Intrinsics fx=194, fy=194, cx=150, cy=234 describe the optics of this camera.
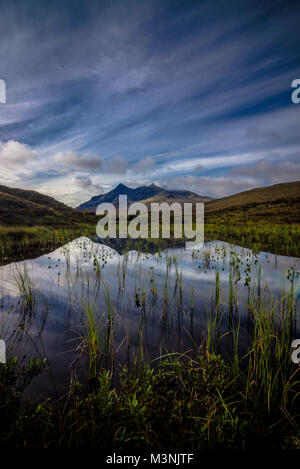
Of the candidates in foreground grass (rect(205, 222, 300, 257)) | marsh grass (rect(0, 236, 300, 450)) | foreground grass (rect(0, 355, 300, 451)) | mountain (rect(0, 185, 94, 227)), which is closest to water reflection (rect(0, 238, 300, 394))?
marsh grass (rect(0, 236, 300, 450))

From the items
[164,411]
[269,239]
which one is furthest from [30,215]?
[164,411]

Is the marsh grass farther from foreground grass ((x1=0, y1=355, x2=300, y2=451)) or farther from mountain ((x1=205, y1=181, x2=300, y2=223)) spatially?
mountain ((x1=205, y1=181, x2=300, y2=223))

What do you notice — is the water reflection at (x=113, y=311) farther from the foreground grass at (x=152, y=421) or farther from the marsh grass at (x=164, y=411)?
the foreground grass at (x=152, y=421)

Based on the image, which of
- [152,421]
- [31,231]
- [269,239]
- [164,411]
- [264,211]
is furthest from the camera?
[264,211]

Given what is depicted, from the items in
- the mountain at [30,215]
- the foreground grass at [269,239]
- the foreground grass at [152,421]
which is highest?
the mountain at [30,215]

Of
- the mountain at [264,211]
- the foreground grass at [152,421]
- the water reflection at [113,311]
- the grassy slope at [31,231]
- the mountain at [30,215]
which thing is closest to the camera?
the foreground grass at [152,421]

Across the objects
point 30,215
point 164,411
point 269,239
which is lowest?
point 164,411

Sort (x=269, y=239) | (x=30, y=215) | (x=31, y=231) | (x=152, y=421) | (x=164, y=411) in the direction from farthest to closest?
(x=30, y=215) < (x=31, y=231) < (x=269, y=239) < (x=164, y=411) < (x=152, y=421)

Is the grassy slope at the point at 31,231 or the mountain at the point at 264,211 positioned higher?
the mountain at the point at 264,211

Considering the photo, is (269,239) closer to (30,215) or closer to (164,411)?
(164,411)

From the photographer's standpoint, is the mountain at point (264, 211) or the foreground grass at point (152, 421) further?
the mountain at point (264, 211)

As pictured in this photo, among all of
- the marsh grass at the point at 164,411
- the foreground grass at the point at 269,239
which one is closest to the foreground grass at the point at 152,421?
the marsh grass at the point at 164,411

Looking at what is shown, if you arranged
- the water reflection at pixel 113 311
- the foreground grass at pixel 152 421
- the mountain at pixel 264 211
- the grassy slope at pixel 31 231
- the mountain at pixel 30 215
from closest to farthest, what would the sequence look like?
1. the foreground grass at pixel 152 421
2. the water reflection at pixel 113 311
3. the grassy slope at pixel 31 231
4. the mountain at pixel 30 215
5. the mountain at pixel 264 211
